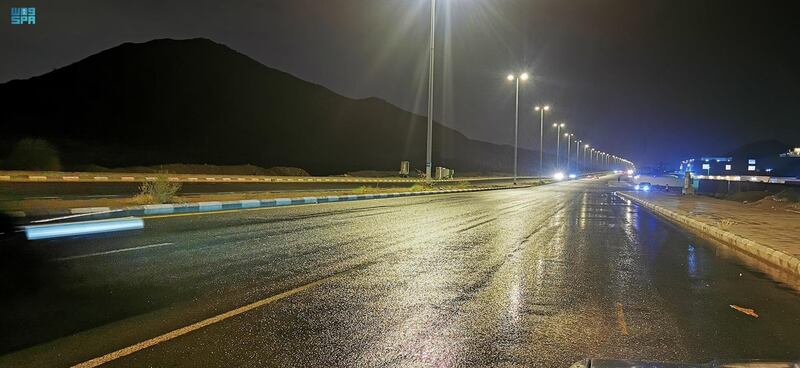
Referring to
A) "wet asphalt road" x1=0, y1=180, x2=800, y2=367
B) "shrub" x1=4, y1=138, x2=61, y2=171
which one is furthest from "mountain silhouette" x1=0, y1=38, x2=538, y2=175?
"wet asphalt road" x1=0, y1=180, x2=800, y2=367

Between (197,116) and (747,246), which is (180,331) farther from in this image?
(197,116)

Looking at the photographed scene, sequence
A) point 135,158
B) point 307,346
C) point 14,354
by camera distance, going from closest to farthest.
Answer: point 14,354, point 307,346, point 135,158

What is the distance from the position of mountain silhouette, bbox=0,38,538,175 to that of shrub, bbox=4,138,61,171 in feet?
114

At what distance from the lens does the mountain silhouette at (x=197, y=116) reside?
11125 cm

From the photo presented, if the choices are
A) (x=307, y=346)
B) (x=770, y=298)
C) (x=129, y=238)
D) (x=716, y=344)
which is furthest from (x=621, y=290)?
(x=129, y=238)

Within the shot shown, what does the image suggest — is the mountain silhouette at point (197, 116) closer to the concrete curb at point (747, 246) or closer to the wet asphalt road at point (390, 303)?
the wet asphalt road at point (390, 303)

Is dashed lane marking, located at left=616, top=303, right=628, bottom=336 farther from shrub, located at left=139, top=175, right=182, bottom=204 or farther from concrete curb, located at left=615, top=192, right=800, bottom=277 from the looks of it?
shrub, located at left=139, top=175, right=182, bottom=204

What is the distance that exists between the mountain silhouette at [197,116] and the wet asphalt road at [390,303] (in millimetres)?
80559

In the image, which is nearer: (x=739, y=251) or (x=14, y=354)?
(x=14, y=354)

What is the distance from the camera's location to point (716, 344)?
555 centimetres

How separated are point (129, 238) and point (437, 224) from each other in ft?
28.3

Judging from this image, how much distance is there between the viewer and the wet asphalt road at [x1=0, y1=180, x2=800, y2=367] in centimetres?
514

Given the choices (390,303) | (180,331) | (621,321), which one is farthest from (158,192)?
(621,321)

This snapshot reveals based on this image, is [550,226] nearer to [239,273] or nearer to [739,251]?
[739,251]
